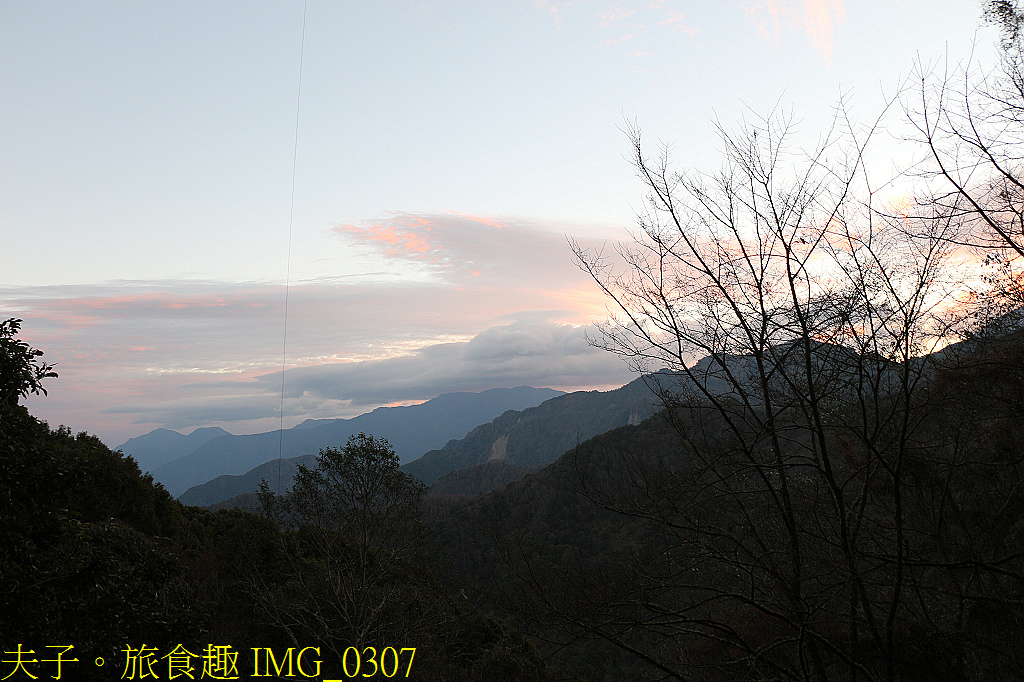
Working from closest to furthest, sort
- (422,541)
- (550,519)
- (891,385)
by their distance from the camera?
(891,385)
(422,541)
(550,519)

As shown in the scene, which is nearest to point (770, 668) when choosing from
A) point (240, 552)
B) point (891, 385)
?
point (891, 385)

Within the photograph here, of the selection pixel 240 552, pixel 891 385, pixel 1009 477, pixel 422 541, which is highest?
pixel 891 385

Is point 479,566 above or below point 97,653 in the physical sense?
below

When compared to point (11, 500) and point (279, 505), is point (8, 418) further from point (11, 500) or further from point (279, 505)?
point (279, 505)

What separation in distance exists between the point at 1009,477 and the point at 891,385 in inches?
256

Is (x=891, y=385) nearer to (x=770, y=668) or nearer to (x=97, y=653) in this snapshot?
(x=770, y=668)

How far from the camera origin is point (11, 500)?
5160 millimetres

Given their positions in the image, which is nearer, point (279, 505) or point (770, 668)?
point (770, 668)

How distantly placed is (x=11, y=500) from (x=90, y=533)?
751mm

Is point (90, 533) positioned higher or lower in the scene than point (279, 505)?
higher

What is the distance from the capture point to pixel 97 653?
4961 millimetres

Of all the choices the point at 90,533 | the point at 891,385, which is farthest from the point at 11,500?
the point at 891,385

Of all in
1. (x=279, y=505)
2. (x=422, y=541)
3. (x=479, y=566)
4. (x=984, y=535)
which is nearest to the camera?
(x=984, y=535)

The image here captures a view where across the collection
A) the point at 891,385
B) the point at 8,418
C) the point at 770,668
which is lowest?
the point at 770,668
